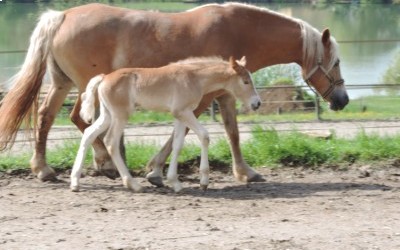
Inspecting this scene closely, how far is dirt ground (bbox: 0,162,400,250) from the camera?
5355mm

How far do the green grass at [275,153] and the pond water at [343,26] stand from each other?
6.98ft

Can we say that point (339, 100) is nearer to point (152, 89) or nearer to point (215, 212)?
point (152, 89)

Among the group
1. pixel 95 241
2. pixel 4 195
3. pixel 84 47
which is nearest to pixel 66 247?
pixel 95 241

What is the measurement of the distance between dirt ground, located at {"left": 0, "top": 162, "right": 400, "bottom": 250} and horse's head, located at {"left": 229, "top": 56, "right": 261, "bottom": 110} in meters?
0.81

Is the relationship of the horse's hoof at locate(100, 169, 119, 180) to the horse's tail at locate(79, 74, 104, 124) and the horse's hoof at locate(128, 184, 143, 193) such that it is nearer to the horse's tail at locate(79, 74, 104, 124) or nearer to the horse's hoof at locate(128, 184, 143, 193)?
the horse's hoof at locate(128, 184, 143, 193)

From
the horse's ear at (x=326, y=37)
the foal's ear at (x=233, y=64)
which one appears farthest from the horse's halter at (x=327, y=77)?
the foal's ear at (x=233, y=64)

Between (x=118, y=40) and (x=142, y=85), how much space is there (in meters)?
0.94

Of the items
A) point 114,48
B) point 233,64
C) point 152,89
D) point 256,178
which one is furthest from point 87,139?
point 256,178

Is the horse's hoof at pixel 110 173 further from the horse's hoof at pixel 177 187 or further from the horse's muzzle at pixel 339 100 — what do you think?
the horse's muzzle at pixel 339 100

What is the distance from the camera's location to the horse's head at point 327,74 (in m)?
8.25

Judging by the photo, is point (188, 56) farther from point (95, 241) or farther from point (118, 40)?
point (95, 241)

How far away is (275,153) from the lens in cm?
868

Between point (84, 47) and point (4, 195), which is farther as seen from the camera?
point (84, 47)

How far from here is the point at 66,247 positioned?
5195mm
